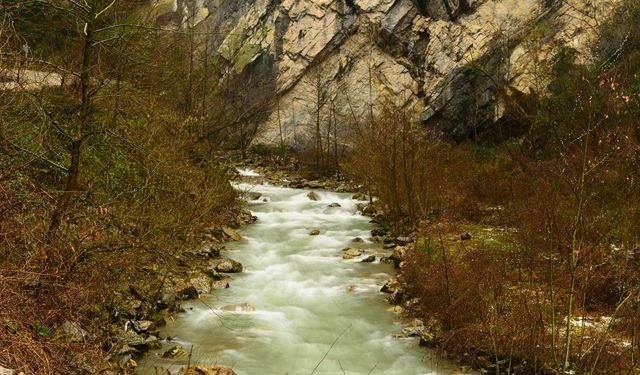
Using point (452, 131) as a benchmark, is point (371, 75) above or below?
above

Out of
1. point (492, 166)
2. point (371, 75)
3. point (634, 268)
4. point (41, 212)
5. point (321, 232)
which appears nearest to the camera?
point (41, 212)

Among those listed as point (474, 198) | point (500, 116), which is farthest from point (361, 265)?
point (500, 116)

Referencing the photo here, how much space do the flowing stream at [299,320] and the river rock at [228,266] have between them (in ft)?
0.59

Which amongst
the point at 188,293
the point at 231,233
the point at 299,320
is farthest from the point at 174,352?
the point at 231,233

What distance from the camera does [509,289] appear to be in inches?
323

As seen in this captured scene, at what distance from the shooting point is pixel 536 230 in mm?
10234

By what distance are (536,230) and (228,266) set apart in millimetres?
6208

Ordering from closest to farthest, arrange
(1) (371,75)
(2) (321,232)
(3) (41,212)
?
(3) (41,212), (2) (321,232), (1) (371,75)

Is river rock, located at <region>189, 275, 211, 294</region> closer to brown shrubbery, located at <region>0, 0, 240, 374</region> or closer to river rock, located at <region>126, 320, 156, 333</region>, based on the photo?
brown shrubbery, located at <region>0, 0, 240, 374</region>

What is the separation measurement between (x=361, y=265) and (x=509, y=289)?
14.0 feet

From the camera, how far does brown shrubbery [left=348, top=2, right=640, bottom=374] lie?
18.7ft

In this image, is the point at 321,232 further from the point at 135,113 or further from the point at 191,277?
the point at 135,113

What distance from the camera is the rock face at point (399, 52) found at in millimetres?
27078

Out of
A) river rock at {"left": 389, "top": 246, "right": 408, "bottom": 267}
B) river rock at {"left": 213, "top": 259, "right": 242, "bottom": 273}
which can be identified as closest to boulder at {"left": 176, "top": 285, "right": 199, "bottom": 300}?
river rock at {"left": 213, "top": 259, "right": 242, "bottom": 273}
